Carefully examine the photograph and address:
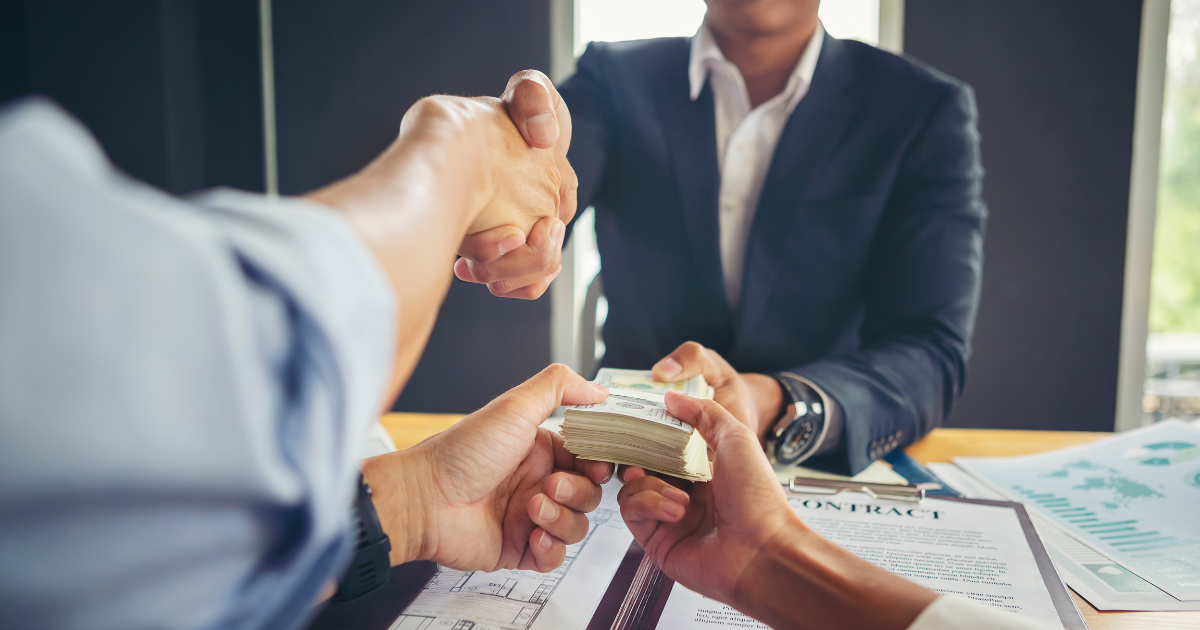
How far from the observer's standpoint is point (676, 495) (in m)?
0.78

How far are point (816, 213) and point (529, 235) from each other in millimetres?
983

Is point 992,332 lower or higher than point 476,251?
lower

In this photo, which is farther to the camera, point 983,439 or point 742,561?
point 983,439

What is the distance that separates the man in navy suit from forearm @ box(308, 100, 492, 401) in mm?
1093

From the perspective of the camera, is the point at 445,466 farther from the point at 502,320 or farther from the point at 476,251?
the point at 502,320

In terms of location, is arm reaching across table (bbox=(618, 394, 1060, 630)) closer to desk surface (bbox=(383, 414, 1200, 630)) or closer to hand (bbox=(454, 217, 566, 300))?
hand (bbox=(454, 217, 566, 300))

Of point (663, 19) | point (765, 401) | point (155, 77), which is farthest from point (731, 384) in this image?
point (155, 77)

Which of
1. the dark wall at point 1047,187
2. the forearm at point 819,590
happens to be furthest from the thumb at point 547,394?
the dark wall at point 1047,187

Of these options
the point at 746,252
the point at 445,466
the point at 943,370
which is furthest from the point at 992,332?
the point at 445,466

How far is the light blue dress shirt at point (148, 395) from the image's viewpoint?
0.29 meters

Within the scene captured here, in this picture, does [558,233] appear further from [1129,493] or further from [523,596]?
[1129,493]

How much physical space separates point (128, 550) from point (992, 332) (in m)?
3.49

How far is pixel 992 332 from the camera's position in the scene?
2994 mm

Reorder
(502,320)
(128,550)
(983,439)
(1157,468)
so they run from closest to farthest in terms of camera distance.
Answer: (128,550) → (1157,468) → (983,439) → (502,320)
